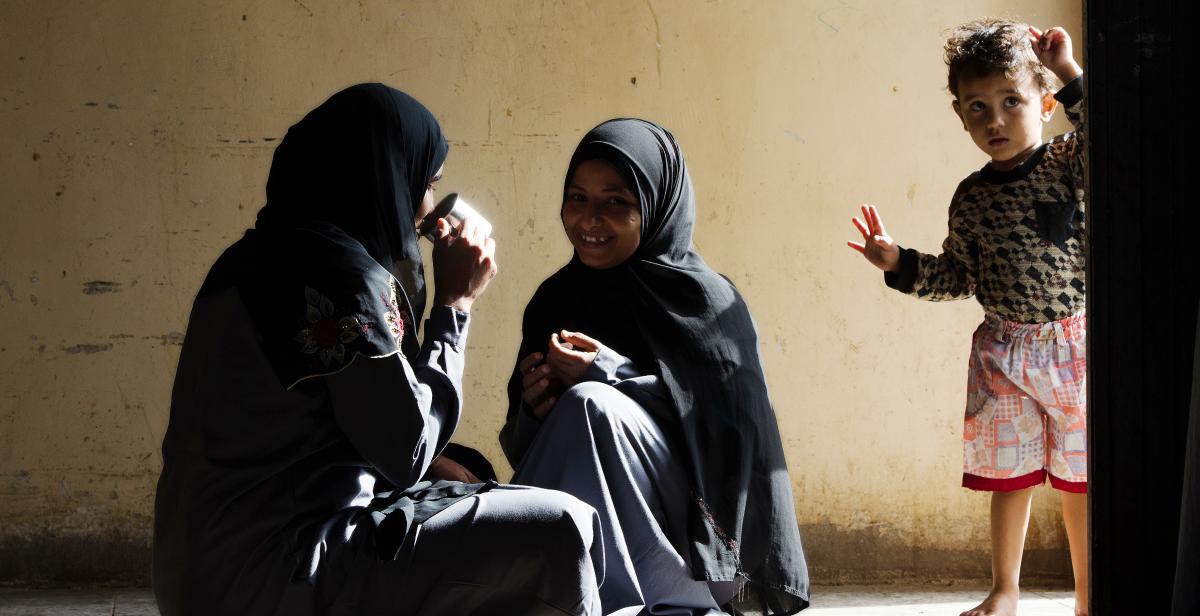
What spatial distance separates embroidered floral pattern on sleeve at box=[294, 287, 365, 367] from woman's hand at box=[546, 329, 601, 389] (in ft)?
2.96

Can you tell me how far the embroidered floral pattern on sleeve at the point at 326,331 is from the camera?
5.94 ft

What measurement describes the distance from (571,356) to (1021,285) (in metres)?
1.31

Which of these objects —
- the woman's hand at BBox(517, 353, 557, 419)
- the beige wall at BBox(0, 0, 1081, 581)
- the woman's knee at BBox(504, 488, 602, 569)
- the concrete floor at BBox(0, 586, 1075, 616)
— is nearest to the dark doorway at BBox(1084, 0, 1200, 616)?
the woman's knee at BBox(504, 488, 602, 569)

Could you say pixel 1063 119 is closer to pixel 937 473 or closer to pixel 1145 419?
pixel 937 473

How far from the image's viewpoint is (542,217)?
13.4ft

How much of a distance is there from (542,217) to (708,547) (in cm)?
183

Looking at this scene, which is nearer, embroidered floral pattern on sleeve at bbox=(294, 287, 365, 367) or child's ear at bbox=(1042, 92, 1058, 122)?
embroidered floral pattern on sleeve at bbox=(294, 287, 365, 367)

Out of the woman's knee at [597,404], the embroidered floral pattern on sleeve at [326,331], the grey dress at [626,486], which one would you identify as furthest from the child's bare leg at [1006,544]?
the embroidered floral pattern on sleeve at [326,331]

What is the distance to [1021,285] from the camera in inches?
123

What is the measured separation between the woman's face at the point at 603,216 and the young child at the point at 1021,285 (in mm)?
1062

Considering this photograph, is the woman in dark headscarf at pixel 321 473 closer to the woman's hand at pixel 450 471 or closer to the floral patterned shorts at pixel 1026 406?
the woman's hand at pixel 450 471

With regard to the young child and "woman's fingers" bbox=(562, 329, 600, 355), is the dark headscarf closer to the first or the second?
"woman's fingers" bbox=(562, 329, 600, 355)

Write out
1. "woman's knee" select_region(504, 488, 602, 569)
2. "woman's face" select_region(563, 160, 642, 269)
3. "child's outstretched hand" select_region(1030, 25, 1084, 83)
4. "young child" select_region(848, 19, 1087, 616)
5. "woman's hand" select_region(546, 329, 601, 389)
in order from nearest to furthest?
"woman's knee" select_region(504, 488, 602, 569) → "woman's hand" select_region(546, 329, 601, 389) → "woman's face" select_region(563, 160, 642, 269) → "child's outstretched hand" select_region(1030, 25, 1084, 83) → "young child" select_region(848, 19, 1087, 616)

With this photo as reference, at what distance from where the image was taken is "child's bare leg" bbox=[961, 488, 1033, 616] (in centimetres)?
321
